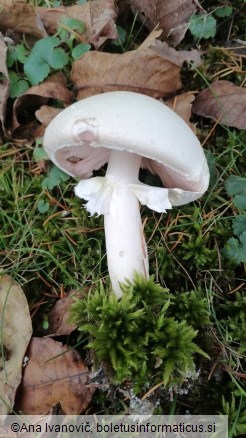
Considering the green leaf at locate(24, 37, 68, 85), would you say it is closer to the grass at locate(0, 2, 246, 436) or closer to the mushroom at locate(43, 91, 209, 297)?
the grass at locate(0, 2, 246, 436)

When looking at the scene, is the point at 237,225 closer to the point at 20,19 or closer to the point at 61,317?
the point at 61,317

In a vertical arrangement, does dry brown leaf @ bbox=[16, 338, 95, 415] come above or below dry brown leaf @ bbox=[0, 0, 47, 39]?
below

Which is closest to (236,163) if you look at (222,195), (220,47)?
(222,195)

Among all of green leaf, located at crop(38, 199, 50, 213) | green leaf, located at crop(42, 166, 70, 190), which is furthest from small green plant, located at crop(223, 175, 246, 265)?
green leaf, located at crop(38, 199, 50, 213)

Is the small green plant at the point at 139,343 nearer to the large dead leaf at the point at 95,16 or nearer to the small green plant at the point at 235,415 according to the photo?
the small green plant at the point at 235,415

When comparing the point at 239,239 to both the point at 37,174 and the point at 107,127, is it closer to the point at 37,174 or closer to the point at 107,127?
the point at 107,127

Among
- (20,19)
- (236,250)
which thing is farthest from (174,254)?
(20,19)
